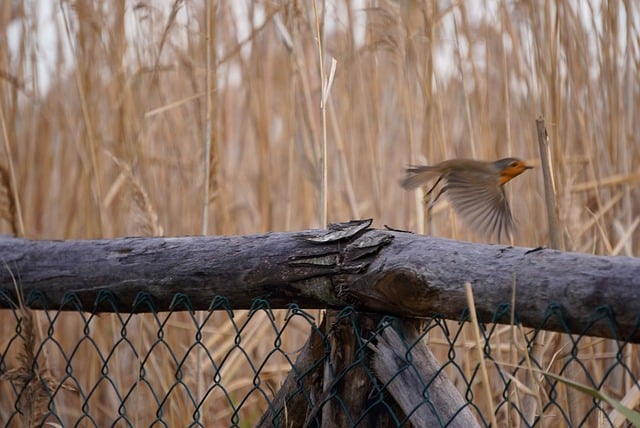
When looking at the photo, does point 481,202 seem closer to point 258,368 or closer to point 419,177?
point 419,177

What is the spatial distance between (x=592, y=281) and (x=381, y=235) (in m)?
0.31

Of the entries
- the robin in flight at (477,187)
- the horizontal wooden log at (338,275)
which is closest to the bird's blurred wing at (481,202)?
the robin in flight at (477,187)

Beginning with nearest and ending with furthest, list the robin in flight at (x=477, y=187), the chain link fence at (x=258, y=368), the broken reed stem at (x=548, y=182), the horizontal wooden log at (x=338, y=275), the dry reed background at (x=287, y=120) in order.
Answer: the horizontal wooden log at (x=338, y=275)
the chain link fence at (x=258, y=368)
the broken reed stem at (x=548, y=182)
the robin in flight at (x=477, y=187)
the dry reed background at (x=287, y=120)

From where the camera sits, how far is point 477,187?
1.81 metres

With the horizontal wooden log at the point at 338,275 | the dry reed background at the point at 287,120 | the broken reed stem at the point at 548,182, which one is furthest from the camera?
the dry reed background at the point at 287,120

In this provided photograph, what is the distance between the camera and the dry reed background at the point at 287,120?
2.14m

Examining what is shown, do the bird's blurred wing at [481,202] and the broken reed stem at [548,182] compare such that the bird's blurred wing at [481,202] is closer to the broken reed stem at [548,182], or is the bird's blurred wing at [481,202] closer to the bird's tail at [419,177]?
the bird's tail at [419,177]

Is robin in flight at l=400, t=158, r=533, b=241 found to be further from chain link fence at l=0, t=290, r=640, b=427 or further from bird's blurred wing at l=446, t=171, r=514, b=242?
chain link fence at l=0, t=290, r=640, b=427

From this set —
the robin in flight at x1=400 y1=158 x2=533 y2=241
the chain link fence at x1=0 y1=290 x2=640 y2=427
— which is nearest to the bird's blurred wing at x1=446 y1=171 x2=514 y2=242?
the robin in flight at x1=400 y1=158 x2=533 y2=241

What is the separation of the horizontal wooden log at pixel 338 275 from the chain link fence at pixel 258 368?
2 centimetres

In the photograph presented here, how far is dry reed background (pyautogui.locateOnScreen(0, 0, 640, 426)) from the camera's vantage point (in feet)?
7.01

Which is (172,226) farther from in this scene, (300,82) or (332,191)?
(300,82)

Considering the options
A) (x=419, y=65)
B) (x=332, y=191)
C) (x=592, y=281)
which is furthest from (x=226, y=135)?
(x=592, y=281)

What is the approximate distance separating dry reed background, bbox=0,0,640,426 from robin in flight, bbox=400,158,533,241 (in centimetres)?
14
